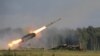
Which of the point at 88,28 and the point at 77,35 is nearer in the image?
the point at 77,35

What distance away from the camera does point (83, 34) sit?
15000 centimetres

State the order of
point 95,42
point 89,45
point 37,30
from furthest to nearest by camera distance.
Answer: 1. point 95,42
2. point 89,45
3. point 37,30

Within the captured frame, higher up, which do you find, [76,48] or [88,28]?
[88,28]

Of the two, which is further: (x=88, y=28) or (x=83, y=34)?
(x=88, y=28)

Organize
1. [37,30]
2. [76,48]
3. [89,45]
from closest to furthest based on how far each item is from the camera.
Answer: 1. [37,30]
2. [76,48]
3. [89,45]

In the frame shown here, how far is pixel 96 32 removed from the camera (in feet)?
516

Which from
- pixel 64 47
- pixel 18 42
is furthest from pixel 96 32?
pixel 18 42

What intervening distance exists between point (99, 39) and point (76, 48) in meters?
60.3

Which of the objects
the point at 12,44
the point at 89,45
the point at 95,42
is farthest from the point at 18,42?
the point at 95,42

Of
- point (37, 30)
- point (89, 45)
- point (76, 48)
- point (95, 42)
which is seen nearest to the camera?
point (37, 30)

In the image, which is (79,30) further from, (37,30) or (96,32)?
(37,30)

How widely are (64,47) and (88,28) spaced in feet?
206

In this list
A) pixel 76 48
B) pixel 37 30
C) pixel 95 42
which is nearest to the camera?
pixel 37 30

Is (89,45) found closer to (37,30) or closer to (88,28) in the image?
(88,28)
